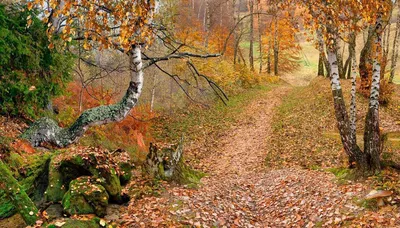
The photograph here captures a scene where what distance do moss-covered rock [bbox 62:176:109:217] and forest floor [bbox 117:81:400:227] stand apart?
48 cm

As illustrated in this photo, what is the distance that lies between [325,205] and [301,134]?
8.36 meters

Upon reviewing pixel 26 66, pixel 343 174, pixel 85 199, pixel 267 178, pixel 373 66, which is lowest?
pixel 267 178

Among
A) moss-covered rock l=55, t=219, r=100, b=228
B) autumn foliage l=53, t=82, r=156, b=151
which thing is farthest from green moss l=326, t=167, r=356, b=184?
autumn foliage l=53, t=82, r=156, b=151

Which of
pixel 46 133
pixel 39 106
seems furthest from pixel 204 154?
pixel 46 133

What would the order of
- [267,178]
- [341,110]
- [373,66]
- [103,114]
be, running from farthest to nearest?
[267,178] < [341,110] < [373,66] < [103,114]

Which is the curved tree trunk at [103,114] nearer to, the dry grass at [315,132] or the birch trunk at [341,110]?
the birch trunk at [341,110]

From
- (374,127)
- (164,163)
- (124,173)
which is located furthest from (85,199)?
(374,127)

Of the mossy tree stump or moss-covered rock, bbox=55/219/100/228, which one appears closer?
moss-covered rock, bbox=55/219/100/228

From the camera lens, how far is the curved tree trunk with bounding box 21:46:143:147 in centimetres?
637

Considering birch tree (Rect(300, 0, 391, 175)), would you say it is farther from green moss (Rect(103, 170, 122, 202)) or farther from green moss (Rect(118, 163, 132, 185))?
green moss (Rect(118, 163, 132, 185))

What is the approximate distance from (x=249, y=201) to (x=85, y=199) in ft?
14.3

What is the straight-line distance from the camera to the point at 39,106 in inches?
356

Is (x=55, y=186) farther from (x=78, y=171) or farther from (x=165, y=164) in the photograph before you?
(x=165, y=164)

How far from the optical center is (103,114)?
257 inches
